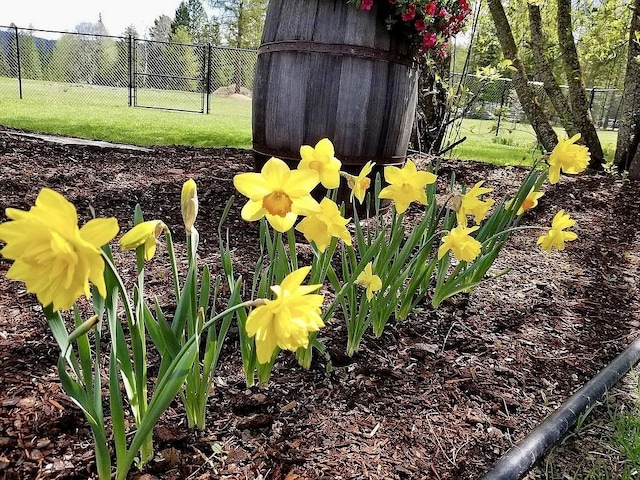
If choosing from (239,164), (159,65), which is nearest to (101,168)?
(239,164)

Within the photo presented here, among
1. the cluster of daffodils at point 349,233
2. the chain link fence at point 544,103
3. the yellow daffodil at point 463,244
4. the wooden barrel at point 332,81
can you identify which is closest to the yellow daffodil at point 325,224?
the cluster of daffodils at point 349,233

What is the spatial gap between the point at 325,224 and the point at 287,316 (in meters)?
0.37

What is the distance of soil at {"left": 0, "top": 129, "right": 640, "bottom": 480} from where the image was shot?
1.10m

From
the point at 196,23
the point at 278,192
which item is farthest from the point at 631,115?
the point at 196,23

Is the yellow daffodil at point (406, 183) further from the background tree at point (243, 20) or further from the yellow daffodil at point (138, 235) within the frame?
the background tree at point (243, 20)

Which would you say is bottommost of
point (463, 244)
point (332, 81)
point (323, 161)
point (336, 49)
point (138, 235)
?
point (463, 244)

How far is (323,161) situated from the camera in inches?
44.9

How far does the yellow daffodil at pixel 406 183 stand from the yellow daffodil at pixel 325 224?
301 millimetres

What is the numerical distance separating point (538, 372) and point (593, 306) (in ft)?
2.22

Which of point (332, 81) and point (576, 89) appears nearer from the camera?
point (332, 81)

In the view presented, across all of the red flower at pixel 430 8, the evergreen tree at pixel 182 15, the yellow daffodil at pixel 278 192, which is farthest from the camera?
the evergreen tree at pixel 182 15

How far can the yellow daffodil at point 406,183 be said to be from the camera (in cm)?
135

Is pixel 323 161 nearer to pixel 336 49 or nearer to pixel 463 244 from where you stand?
pixel 463 244

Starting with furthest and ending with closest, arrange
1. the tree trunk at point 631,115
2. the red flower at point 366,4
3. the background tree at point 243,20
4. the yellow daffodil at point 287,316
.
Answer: the background tree at point 243,20 → the tree trunk at point 631,115 → the red flower at point 366,4 → the yellow daffodil at point 287,316
